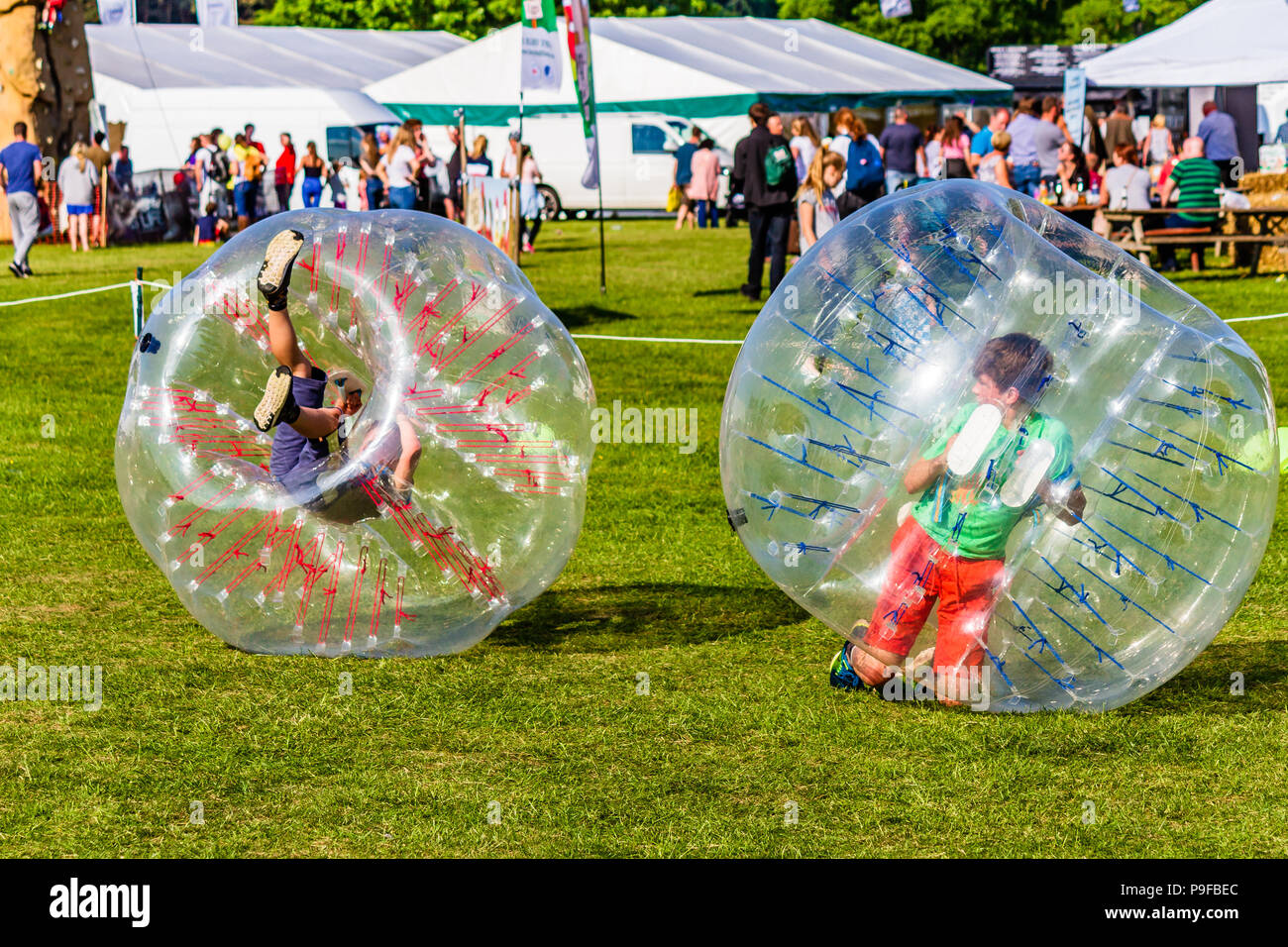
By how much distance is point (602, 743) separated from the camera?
5.29 meters

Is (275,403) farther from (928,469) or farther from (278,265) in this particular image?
(928,469)

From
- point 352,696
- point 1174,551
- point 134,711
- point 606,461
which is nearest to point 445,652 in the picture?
point 352,696

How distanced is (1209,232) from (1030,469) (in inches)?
633

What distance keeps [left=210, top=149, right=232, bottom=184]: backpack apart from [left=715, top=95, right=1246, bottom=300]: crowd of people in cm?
1002

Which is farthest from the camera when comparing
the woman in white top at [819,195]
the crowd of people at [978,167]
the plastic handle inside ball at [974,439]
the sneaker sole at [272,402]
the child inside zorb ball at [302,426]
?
the crowd of people at [978,167]

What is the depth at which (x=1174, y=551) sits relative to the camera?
505cm

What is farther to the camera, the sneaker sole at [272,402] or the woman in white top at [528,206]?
the woman in white top at [528,206]

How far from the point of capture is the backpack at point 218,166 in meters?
25.8

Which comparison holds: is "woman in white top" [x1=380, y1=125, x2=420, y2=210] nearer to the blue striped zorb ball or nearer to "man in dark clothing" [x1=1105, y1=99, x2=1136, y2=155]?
"man in dark clothing" [x1=1105, y1=99, x2=1136, y2=155]

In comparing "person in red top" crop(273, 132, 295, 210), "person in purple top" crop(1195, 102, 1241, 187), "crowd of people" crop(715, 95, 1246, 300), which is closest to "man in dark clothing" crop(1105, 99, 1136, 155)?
"crowd of people" crop(715, 95, 1246, 300)

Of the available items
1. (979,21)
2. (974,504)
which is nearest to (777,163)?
(974,504)

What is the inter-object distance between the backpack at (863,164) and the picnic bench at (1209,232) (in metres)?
2.87

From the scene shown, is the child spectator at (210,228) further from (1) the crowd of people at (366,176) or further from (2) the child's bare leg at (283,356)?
(2) the child's bare leg at (283,356)

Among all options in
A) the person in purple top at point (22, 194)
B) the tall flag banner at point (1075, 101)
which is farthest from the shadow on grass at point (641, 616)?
the tall flag banner at point (1075, 101)
